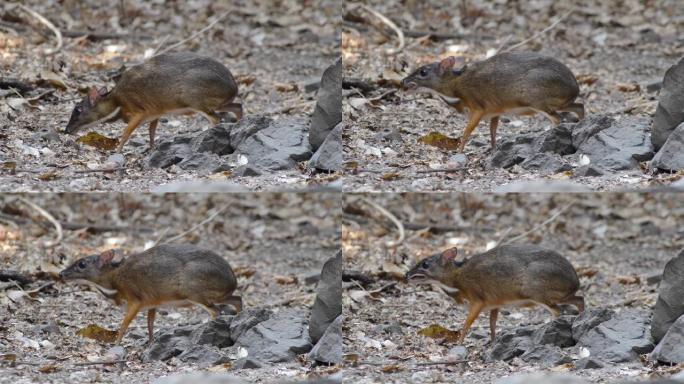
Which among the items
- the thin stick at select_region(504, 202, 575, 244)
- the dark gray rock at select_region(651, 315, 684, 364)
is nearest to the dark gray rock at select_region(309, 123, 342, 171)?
the thin stick at select_region(504, 202, 575, 244)

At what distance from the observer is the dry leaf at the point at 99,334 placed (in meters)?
10.4

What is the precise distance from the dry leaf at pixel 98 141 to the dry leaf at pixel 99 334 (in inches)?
50.0

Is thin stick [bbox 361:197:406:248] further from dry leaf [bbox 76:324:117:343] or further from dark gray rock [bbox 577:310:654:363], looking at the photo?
dry leaf [bbox 76:324:117:343]

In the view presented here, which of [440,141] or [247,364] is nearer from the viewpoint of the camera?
[247,364]

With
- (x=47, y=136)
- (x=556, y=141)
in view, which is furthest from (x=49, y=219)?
(x=556, y=141)

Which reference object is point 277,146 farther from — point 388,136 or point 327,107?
point 388,136

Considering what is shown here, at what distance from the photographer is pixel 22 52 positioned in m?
10.8

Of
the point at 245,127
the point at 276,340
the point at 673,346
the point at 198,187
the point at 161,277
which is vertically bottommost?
the point at 276,340

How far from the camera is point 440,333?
411 inches

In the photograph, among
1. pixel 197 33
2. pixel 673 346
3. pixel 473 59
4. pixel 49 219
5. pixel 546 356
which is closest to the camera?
pixel 673 346

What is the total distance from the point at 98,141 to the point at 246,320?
168 cm

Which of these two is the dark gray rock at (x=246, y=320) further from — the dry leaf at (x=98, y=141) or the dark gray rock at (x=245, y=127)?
the dry leaf at (x=98, y=141)

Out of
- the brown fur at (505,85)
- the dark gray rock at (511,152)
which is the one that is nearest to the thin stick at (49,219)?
the brown fur at (505,85)

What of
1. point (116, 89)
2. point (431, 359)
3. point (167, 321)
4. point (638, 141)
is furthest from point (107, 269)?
point (638, 141)
